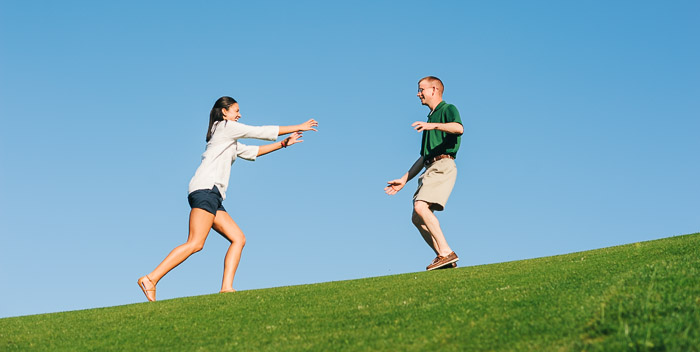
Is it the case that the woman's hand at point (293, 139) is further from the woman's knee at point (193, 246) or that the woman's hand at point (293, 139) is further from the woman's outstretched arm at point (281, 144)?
the woman's knee at point (193, 246)

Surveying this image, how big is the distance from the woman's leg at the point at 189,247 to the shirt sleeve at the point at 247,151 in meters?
1.23

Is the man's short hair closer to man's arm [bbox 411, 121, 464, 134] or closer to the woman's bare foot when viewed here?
man's arm [bbox 411, 121, 464, 134]

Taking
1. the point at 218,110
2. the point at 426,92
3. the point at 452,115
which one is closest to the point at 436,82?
the point at 426,92

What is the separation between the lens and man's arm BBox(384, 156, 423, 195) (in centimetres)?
1104

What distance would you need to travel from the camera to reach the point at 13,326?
8352 mm

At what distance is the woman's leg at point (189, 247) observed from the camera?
367 inches

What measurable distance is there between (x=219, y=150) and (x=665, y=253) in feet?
20.3

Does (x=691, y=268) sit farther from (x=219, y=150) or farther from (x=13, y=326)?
(x=13, y=326)

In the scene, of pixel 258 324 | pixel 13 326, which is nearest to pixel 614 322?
pixel 258 324

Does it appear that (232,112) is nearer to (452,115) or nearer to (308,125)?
(308,125)

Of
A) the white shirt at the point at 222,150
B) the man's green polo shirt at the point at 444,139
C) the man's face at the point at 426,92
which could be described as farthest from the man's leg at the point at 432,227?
the white shirt at the point at 222,150

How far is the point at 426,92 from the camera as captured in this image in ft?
Result: 36.0

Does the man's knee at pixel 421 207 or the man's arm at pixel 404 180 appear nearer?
the man's knee at pixel 421 207

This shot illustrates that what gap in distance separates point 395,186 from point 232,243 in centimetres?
285
